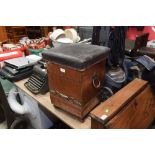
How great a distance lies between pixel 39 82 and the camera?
140cm

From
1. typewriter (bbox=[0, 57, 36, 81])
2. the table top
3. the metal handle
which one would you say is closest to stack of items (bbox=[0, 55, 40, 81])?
typewriter (bbox=[0, 57, 36, 81])

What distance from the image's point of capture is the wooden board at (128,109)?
926 mm

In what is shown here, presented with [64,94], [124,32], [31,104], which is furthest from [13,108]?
[124,32]

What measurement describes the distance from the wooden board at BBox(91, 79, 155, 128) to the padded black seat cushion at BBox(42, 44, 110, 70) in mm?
270

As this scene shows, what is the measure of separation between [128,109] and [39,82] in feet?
2.40

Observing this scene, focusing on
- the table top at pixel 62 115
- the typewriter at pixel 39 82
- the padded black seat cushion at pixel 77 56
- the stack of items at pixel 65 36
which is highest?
the padded black seat cushion at pixel 77 56

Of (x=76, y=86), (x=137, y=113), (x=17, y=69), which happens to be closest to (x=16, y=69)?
(x=17, y=69)

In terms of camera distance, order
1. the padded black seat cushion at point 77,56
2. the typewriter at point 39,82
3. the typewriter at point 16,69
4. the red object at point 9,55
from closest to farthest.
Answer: the padded black seat cushion at point 77,56 → the typewriter at point 39,82 → the typewriter at point 16,69 → the red object at point 9,55

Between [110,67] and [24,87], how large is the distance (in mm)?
772

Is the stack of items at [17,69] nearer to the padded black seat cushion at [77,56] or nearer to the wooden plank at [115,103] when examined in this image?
the padded black seat cushion at [77,56]

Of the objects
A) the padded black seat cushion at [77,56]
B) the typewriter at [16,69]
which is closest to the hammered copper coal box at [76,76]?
the padded black seat cushion at [77,56]

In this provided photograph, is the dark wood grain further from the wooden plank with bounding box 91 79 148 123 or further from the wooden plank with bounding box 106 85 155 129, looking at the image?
the wooden plank with bounding box 106 85 155 129
